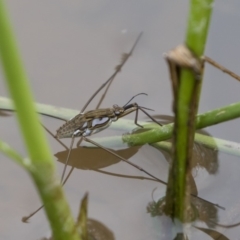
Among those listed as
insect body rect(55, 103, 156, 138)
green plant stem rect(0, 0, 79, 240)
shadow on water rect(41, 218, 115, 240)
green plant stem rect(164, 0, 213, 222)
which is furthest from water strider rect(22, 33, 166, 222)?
green plant stem rect(0, 0, 79, 240)

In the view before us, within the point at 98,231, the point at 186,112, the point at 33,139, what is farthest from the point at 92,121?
the point at 33,139

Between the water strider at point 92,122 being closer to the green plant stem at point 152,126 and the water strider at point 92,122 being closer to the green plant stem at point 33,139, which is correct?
the green plant stem at point 152,126

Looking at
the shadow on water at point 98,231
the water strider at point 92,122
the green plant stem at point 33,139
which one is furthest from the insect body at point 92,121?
the green plant stem at point 33,139

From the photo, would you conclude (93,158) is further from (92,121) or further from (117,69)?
(117,69)

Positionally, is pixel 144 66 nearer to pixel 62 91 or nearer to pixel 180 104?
pixel 62 91

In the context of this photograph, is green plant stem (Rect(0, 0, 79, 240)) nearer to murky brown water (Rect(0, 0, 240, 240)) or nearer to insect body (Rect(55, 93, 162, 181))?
murky brown water (Rect(0, 0, 240, 240))

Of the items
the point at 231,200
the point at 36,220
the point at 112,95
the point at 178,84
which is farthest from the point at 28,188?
the point at 178,84
